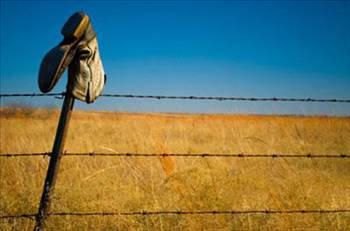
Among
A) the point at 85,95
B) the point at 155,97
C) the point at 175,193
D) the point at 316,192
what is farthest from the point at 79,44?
the point at 316,192

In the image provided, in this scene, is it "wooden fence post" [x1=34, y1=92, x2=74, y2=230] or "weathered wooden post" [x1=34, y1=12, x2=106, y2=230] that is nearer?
"weathered wooden post" [x1=34, y1=12, x2=106, y2=230]

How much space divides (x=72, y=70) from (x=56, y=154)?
503 millimetres

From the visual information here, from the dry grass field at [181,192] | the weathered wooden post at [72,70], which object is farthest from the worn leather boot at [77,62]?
the dry grass field at [181,192]

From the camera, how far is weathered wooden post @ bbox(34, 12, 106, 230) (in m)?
1.87

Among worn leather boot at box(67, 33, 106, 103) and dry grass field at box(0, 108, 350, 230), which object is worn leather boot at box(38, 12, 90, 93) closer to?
worn leather boot at box(67, 33, 106, 103)

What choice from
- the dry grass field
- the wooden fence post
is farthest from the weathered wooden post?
the dry grass field

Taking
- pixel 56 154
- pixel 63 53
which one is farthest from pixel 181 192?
pixel 63 53

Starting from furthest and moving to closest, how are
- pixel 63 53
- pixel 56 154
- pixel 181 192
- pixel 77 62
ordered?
pixel 181 192 < pixel 56 154 < pixel 77 62 < pixel 63 53

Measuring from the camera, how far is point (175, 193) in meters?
3.57

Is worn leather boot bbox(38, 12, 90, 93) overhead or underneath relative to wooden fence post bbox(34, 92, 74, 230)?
overhead

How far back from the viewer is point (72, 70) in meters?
2.07

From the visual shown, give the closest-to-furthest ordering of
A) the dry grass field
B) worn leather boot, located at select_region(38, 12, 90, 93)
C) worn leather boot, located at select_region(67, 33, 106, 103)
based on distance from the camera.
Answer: worn leather boot, located at select_region(38, 12, 90, 93) < worn leather boot, located at select_region(67, 33, 106, 103) < the dry grass field

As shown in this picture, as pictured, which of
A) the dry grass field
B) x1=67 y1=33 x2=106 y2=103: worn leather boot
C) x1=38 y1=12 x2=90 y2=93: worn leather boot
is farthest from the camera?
the dry grass field

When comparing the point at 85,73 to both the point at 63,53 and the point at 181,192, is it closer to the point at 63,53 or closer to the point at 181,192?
the point at 63,53
